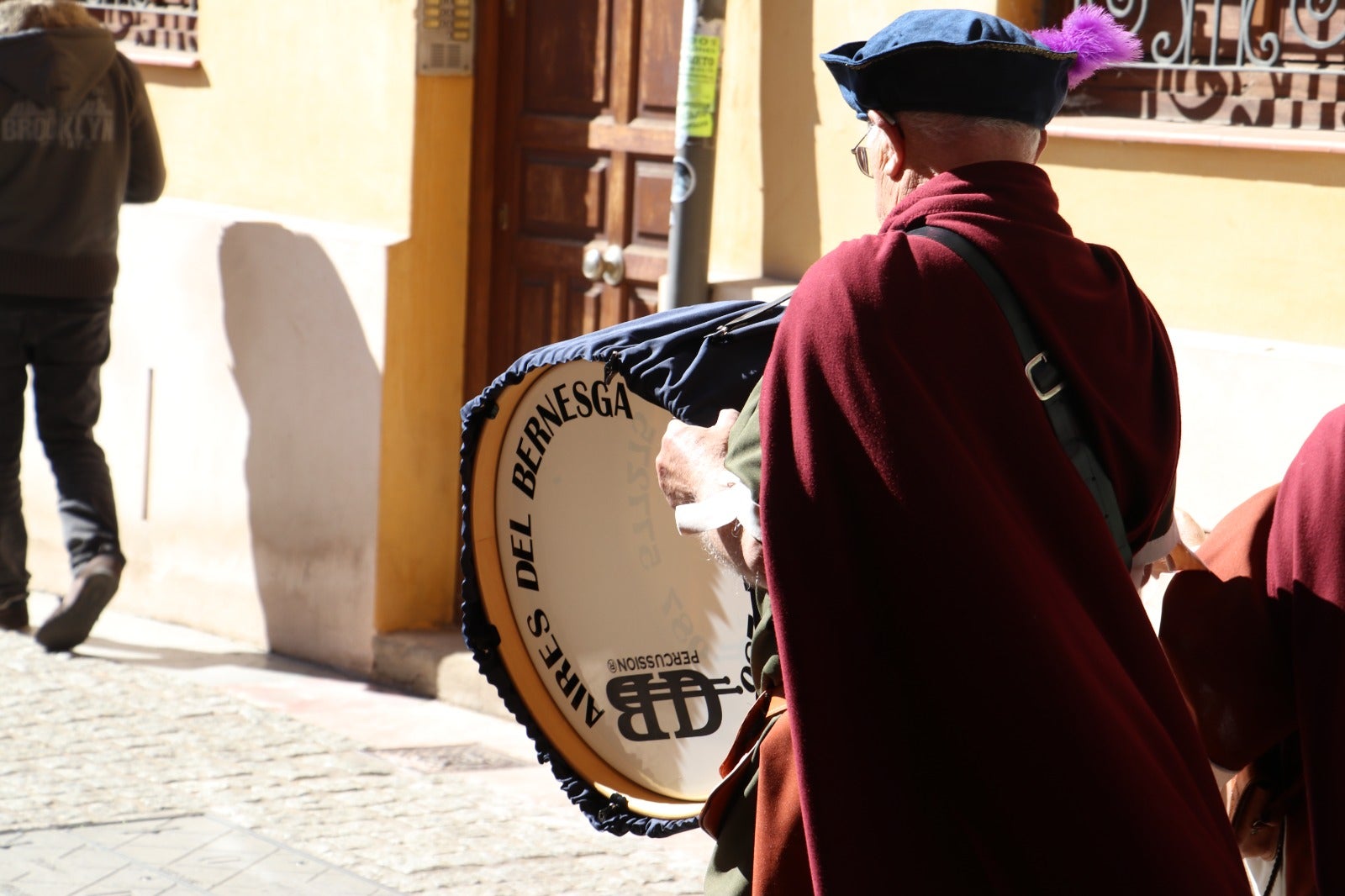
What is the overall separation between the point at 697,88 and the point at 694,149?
0.56 ft

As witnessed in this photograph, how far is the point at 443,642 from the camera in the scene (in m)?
6.31

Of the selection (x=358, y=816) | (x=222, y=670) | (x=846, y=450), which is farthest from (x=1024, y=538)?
(x=222, y=670)

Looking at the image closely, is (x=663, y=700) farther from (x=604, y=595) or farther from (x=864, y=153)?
(x=864, y=153)

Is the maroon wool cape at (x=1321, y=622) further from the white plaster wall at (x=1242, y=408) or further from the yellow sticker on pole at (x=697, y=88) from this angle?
the yellow sticker on pole at (x=697, y=88)

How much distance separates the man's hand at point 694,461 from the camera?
2.42m

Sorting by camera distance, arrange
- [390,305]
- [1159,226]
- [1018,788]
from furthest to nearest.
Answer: [390,305], [1159,226], [1018,788]

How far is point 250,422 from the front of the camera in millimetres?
6703

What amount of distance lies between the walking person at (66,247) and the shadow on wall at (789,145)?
2.47 metres

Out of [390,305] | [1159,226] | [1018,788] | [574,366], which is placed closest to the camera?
[1018,788]

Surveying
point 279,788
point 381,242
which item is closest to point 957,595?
point 279,788

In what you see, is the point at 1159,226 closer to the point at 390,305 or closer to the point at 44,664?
the point at 390,305

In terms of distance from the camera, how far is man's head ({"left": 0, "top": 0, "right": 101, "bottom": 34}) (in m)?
6.36

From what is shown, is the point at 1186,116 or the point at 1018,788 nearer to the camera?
the point at 1018,788

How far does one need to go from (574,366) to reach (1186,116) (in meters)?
2.10
